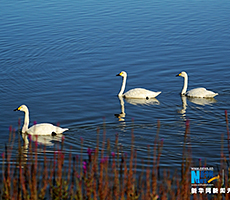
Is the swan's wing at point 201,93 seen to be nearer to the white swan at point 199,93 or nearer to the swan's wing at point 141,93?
the white swan at point 199,93

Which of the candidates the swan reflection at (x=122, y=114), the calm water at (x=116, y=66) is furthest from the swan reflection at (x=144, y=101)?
the swan reflection at (x=122, y=114)

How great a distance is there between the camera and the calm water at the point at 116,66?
1578 cm

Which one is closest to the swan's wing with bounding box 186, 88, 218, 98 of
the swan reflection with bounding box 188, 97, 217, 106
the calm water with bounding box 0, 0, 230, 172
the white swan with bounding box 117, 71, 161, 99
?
the swan reflection with bounding box 188, 97, 217, 106

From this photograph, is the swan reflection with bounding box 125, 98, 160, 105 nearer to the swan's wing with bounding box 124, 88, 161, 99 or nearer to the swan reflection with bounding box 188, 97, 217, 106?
the swan's wing with bounding box 124, 88, 161, 99

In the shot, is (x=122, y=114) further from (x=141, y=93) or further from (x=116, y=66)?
(x=116, y=66)

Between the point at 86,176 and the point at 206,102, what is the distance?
12.7 m

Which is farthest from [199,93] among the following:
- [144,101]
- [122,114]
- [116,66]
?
[116,66]

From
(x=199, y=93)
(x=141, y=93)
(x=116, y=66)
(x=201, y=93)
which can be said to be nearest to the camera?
(x=201, y=93)

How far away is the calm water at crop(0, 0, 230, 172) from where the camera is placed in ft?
51.8

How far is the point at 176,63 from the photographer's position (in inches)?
946

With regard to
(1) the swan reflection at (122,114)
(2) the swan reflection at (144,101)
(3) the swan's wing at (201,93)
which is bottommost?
(1) the swan reflection at (122,114)

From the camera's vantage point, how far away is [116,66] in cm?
2389

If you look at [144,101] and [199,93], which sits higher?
[199,93]

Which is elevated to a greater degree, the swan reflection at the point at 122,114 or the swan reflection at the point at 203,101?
the swan reflection at the point at 203,101
